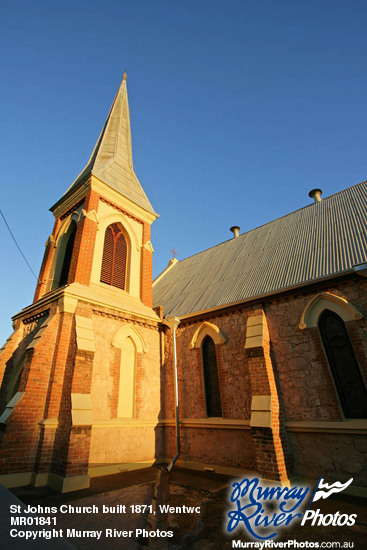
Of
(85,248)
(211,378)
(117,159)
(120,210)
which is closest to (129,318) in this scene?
(85,248)

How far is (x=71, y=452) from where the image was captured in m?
7.12

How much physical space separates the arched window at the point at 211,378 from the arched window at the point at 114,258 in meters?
4.61

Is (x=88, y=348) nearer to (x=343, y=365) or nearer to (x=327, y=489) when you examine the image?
(x=327, y=489)

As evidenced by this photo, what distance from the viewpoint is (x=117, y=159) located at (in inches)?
619

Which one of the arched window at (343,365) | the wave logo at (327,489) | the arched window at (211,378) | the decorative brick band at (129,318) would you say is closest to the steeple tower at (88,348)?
the decorative brick band at (129,318)

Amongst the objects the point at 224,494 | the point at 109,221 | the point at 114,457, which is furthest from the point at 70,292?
the point at 224,494

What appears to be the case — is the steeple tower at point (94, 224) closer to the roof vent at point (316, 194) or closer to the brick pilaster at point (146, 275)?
the brick pilaster at point (146, 275)

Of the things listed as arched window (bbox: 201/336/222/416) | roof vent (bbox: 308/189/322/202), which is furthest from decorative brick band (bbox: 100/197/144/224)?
roof vent (bbox: 308/189/322/202)

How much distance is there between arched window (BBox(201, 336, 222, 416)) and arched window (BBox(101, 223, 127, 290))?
4.61 metres

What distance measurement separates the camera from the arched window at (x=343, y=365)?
7.20 m

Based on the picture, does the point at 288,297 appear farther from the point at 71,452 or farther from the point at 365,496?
the point at 71,452

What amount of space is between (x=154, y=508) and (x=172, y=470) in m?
4.05

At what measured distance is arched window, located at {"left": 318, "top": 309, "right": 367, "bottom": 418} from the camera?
283 inches

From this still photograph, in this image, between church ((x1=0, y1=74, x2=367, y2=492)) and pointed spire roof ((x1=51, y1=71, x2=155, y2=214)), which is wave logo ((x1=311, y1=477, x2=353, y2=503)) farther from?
pointed spire roof ((x1=51, y1=71, x2=155, y2=214))
